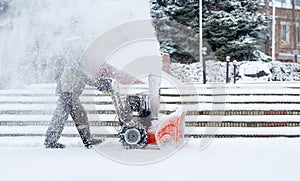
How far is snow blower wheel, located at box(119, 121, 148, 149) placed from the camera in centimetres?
451

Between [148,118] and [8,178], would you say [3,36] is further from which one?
[8,178]

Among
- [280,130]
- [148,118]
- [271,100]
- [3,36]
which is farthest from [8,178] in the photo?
[271,100]

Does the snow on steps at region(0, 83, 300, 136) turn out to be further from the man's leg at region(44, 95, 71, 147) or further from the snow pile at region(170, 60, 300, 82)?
the snow pile at region(170, 60, 300, 82)

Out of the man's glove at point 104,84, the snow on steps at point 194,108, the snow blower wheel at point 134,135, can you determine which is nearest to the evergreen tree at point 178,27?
the snow on steps at point 194,108

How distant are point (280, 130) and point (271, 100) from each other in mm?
898

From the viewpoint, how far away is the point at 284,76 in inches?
495

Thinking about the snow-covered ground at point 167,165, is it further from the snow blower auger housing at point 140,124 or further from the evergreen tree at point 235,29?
the evergreen tree at point 235,29

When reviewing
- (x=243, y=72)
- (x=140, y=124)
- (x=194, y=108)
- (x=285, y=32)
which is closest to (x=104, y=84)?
(x=140, y=124)

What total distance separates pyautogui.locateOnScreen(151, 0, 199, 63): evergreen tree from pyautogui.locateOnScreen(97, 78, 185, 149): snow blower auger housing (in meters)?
10.3

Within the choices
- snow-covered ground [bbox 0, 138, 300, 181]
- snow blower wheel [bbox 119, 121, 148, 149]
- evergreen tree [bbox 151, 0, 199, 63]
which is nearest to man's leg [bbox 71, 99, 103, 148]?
snow-covered ground [bbox 0, 138, 300, 181]

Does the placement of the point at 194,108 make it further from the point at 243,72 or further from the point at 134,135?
the point at 243,72

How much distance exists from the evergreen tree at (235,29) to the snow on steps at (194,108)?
770 cm

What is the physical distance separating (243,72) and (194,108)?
19.2 ft

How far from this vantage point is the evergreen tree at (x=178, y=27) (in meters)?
15.1
